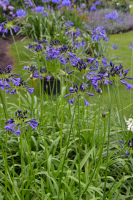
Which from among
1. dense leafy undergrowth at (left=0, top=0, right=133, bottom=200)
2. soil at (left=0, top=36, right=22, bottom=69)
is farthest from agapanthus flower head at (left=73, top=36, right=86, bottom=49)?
soil at (left=0, top=36, right=22, bottom=69)

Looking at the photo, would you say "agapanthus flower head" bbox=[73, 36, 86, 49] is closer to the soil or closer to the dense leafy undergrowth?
the dense leafy undergrowth

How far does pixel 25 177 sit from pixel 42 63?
3519 millimetres

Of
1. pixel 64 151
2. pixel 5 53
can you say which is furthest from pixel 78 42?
pixel 5 53

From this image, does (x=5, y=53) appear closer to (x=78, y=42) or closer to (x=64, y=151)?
(x=78, y=42)

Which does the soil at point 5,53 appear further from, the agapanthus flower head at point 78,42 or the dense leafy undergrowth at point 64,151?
the dense leafy undergrowth at point 64,151

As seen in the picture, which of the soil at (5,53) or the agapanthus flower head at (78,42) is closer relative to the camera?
the agapanthus flower head at (78,42)

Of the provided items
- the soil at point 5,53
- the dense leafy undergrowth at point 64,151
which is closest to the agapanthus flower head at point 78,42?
the dense leafy undergrowth at point 64,151

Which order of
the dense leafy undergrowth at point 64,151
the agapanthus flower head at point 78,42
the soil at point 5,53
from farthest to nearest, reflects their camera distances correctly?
1. the soil at point 5,53
2. the agapanthus flower head at point 78,42
3. the dense leafy undergrowth at point 64,151

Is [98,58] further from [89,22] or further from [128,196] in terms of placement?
[89,22]

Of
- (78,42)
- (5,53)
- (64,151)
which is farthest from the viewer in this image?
(5,53)

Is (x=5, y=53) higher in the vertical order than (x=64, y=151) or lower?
higher

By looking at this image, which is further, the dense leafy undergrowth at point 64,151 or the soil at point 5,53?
the soil at point 5,53

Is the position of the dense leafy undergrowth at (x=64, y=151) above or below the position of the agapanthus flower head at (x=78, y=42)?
below

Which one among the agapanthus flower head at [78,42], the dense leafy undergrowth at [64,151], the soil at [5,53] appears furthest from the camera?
the soil at [5,53]
